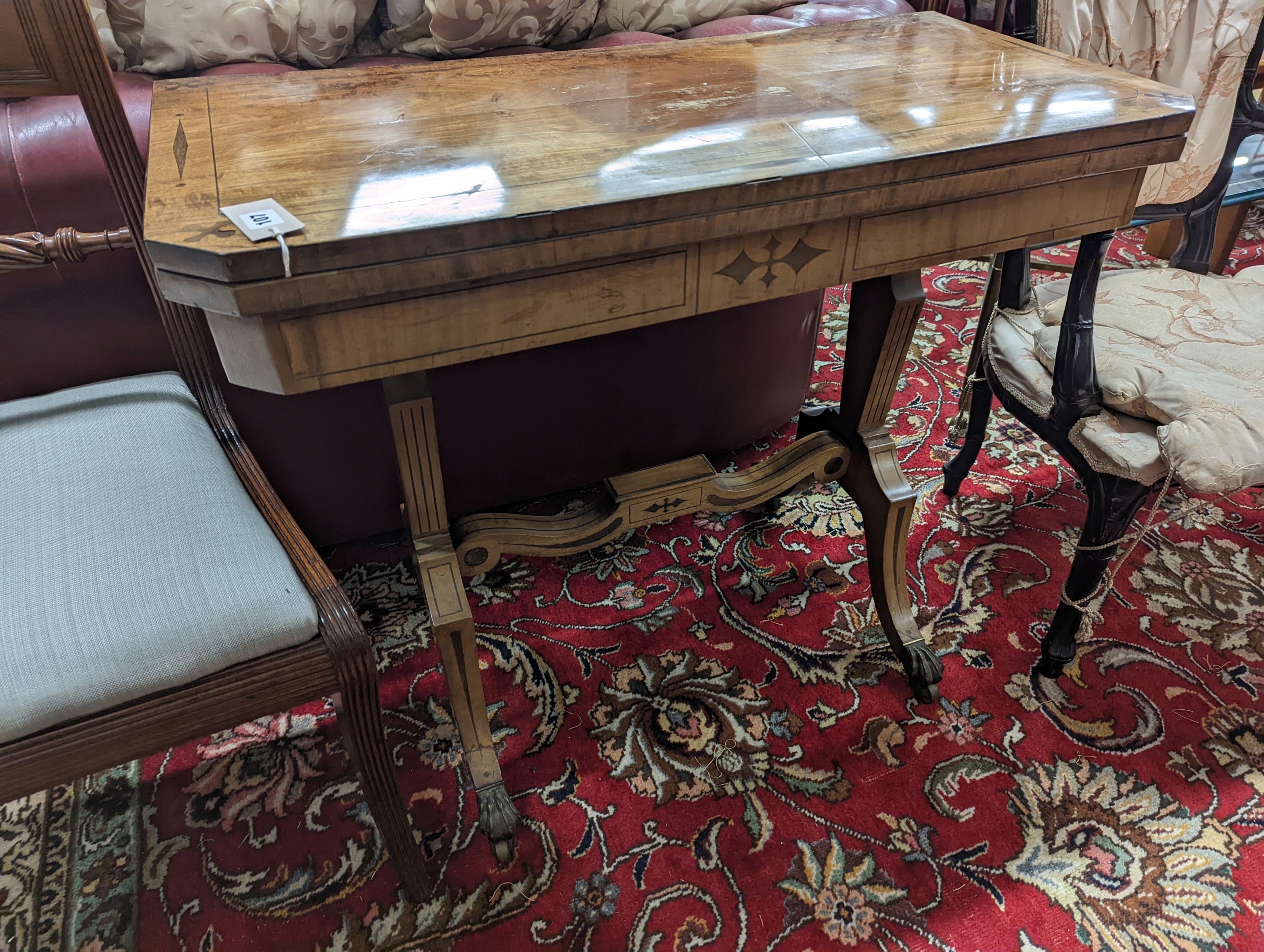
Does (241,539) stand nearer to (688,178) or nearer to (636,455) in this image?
(688,178)

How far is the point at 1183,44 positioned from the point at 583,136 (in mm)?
1280

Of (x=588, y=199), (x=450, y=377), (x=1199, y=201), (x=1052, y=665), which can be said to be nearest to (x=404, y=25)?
(x=450, y=377)

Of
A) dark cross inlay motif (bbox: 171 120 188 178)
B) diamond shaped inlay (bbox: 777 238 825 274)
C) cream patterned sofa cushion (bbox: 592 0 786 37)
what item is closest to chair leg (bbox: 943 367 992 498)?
diamond shaped inlay (bbox: 777 238 825 274)

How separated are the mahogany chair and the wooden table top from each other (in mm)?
→ 159

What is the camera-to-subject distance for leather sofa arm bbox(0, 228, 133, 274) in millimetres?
975

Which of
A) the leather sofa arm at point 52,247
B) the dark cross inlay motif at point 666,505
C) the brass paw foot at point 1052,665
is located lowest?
the brass paw foot at point 1052,665

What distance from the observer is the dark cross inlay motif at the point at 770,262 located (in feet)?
2.97

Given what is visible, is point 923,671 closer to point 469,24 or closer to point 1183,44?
point 1183,44

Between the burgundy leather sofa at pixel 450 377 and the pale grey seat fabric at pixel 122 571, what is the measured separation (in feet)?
0.86

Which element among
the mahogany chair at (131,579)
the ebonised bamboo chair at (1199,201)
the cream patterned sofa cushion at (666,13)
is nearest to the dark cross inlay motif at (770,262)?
the mahogany chair at (131,579)

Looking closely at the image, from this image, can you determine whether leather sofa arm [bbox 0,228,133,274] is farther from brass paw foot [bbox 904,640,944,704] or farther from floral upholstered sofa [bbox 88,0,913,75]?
brass paw foot [bbox 904,640,944,704]

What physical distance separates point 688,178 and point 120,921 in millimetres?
1187

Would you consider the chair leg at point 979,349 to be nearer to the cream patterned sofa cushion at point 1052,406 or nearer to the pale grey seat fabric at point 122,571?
the cream patterned sofa cushion at point 1052,406

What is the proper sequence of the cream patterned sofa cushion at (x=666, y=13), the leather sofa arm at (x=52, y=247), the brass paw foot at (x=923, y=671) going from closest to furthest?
the leather sofa arm at (x=52, y=247) < the brass paw foot at (x=923, y=671) < the cream patterned sofa cushion at (x=666, y=13)
